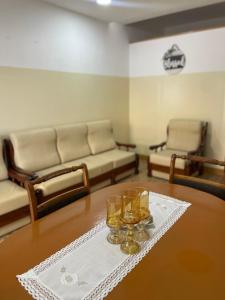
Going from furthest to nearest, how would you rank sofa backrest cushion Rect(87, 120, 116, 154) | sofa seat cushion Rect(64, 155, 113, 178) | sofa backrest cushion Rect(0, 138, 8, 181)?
sofa backrest cushion Rect(87, 120, 116, 154)
sofa seat cushion Rect(64, 155, 113, 178)
sofa backrest cushion Rect(0, 138, 8, 181)

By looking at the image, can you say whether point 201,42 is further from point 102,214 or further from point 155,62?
point 102,214

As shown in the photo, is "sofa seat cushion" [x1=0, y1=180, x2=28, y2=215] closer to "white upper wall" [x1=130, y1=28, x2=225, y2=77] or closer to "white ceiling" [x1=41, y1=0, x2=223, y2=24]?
"white ceiling" [x1=41, y1=0, x2=223, y2=24]

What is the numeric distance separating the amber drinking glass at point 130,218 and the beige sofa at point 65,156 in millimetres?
1345

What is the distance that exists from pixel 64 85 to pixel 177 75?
2010 millimetres

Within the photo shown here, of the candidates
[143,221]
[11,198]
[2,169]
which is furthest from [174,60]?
[143,221]

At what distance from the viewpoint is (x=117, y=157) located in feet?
12.2

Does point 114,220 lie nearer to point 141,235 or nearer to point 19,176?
point 141,235

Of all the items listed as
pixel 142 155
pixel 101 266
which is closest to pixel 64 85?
pixel 142 155

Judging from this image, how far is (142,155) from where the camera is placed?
16.7ft

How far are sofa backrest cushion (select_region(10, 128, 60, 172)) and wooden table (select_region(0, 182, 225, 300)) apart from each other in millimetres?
1717

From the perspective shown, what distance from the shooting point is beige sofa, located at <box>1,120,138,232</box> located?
2.79 metres

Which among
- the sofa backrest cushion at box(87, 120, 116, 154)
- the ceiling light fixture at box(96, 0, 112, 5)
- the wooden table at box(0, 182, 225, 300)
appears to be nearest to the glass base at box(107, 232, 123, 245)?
the wooden table at box(0, 182, 225, 300)

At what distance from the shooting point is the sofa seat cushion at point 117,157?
362 centimetres

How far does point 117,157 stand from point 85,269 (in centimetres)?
281
